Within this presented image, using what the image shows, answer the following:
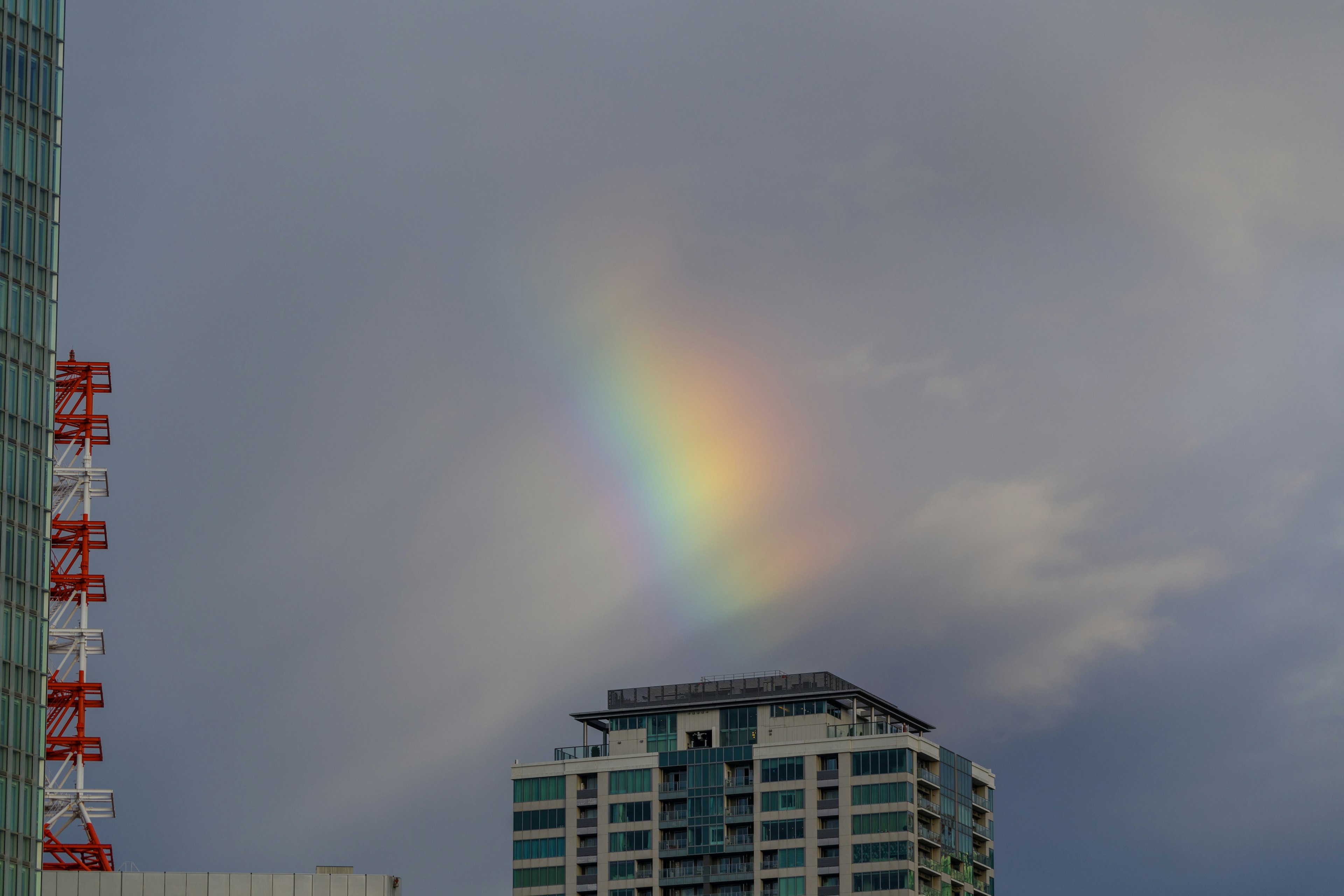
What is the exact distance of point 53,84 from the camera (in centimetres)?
16138

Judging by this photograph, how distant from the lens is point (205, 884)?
519 feet

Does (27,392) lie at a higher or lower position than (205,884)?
higher

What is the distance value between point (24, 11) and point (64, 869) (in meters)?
62.9

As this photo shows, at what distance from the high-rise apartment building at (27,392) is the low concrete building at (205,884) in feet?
21.0

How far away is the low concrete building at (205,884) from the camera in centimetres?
15675

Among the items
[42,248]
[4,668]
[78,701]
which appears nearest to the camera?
[4,668]

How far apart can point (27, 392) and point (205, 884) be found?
36491mm

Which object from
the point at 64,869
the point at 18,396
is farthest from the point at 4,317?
the point at 64,869

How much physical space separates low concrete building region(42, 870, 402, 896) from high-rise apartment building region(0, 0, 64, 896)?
639cm

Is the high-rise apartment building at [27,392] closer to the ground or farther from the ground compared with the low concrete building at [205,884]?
farther from the ground

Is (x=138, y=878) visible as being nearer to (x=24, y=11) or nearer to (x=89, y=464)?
(x=89, y=464)

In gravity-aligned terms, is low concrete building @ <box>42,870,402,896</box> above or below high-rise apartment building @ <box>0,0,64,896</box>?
below

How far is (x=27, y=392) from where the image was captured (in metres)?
156

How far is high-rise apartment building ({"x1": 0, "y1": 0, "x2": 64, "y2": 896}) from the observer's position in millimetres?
149000
